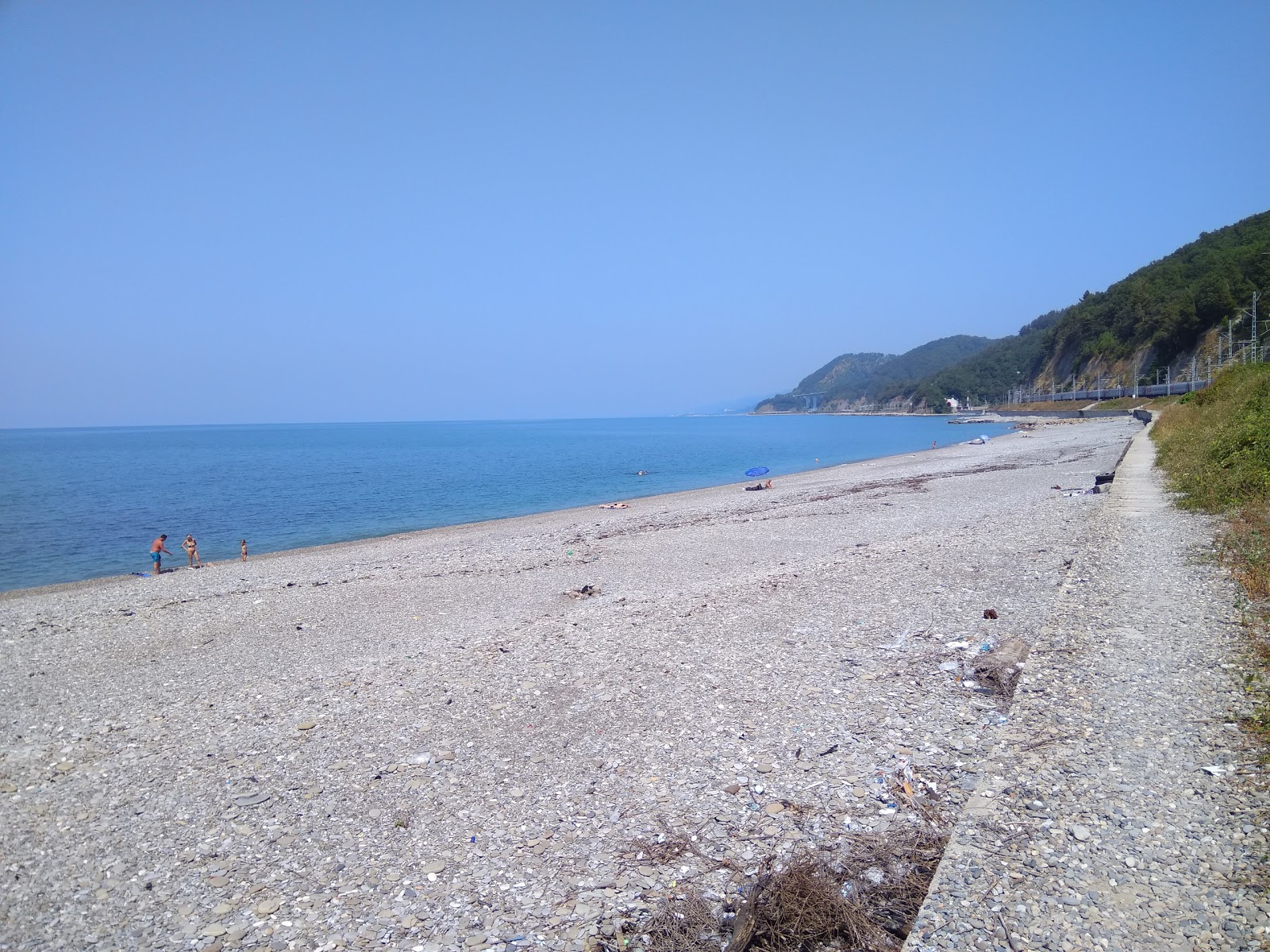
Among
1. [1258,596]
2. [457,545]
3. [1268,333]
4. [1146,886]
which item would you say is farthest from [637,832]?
[1268,333]

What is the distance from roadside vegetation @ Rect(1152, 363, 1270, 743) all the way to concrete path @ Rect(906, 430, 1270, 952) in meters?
0.25

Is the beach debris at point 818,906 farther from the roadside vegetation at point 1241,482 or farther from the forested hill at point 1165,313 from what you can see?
the forested hill at point 1165,313

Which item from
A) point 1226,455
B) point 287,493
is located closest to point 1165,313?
point 1226,455

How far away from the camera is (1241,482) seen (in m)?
14.6

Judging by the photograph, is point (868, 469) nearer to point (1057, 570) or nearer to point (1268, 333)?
point (1057, 570)

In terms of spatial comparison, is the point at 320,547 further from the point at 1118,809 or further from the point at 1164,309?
the point at 1164,309

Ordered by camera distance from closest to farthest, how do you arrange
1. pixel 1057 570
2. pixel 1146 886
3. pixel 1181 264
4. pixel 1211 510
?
1. pixel 1146 886
2. pixel 1057 570
3. pixel 1211 510
4. pixel 1181 264

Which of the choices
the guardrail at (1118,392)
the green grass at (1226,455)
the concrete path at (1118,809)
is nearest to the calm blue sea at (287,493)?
the green grass at (1226,455)

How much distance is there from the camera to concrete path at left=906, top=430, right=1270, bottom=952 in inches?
146

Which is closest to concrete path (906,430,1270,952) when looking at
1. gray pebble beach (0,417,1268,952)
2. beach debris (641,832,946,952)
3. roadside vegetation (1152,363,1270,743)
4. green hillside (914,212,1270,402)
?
gray pebble beach (0,417,1268,952)

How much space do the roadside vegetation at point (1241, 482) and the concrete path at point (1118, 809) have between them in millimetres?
249

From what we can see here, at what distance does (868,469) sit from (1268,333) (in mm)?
48699

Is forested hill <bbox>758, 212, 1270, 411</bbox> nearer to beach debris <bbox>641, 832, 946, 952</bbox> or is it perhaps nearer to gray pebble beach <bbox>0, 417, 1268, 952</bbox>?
gray pebble beach <bbox>0, 417, 1268, 952</bbox>

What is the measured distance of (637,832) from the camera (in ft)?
18.5
